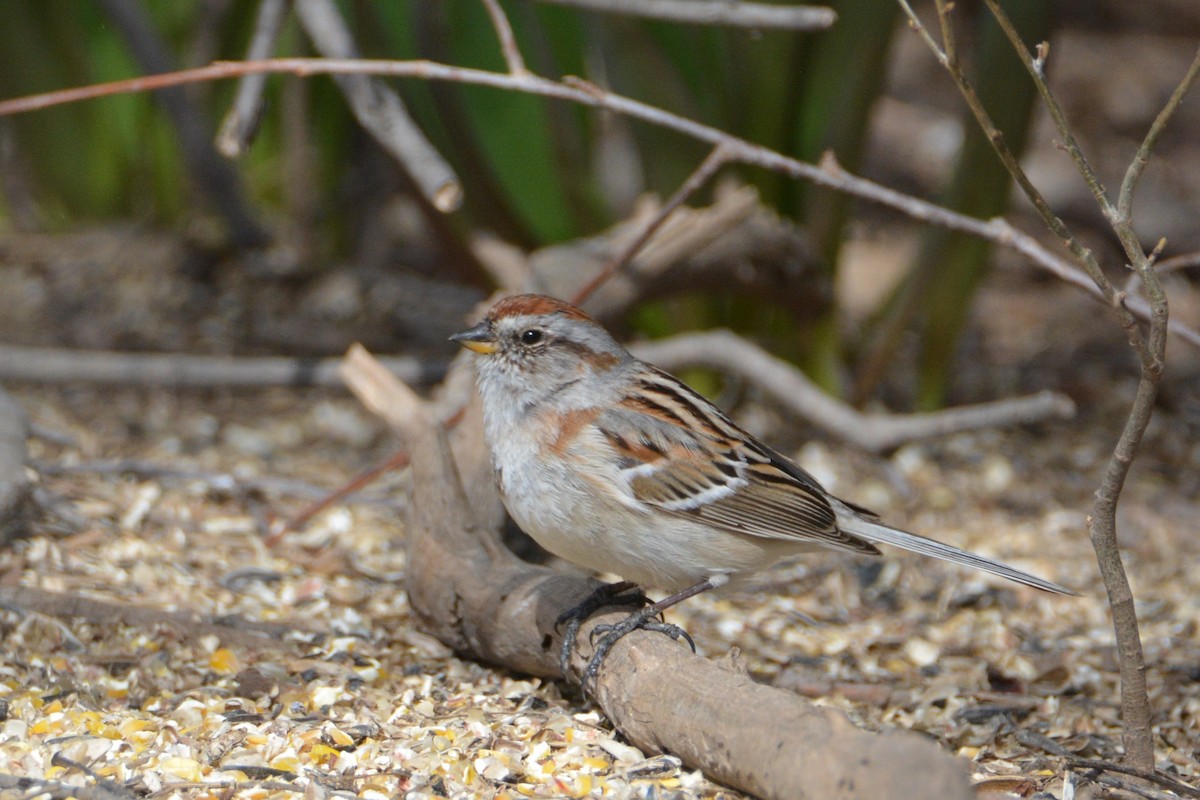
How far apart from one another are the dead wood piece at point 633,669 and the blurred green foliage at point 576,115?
1603 mm

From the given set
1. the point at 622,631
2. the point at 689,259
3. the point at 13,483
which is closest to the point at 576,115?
the point at 689,259

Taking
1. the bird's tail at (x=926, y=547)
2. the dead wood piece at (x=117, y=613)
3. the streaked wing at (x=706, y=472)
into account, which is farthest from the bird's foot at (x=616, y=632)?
the dead wood piece at (x=117, y=613)

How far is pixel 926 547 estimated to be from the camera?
3266mm

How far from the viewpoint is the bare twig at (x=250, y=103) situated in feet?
11.7

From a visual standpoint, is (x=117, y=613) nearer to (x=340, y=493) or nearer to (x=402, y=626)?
(x=402, y=626)

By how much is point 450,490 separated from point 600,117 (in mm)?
3332

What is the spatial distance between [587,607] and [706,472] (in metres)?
0.49

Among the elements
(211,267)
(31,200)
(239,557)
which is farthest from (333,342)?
(239,557)

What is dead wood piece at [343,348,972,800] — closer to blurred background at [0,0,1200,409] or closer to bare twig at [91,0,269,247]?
blurred background at [0,0,1200,409]

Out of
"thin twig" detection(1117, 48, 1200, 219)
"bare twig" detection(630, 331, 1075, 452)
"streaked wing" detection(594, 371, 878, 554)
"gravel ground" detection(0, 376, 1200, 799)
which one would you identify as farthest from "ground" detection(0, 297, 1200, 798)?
"thin twig" detection(1117, 48, 1200, 219)

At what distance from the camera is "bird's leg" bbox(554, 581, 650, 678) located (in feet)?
9.73

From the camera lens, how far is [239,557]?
4059 mm

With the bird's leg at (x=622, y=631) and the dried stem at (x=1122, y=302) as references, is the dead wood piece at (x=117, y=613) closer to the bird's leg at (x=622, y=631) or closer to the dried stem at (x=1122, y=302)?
the bird's leg at (x=622, y=631)

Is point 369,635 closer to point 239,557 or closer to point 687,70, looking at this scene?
point 239,557
